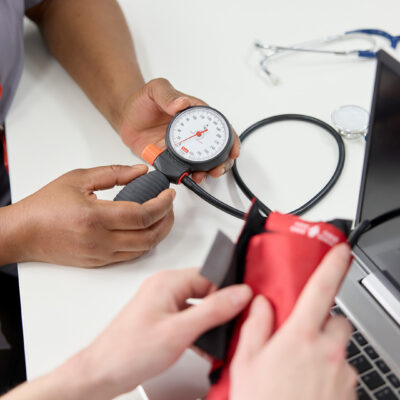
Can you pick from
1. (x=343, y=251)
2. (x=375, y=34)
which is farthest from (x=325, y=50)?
(x=343, y=251)

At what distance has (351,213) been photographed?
0.63 meters

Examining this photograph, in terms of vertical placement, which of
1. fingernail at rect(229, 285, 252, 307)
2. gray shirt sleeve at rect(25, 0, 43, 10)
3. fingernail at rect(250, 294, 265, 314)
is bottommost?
fingernail at rect(250, 294, 265, 314)

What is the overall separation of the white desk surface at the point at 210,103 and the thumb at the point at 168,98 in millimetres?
99

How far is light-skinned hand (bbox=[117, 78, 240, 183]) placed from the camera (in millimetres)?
680

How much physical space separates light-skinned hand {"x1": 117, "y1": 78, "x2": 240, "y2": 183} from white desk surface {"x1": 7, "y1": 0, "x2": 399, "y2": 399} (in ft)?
0.08

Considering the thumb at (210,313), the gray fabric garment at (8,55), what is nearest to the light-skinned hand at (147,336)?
the thumb at (210,313)

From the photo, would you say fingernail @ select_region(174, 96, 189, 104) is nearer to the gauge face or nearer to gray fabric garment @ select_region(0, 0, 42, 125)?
the gauge face

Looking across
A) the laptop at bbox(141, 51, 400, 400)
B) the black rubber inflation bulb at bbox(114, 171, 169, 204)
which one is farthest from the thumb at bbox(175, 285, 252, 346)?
the black rubber inflation bulb at bbox(114, 171, 169, 204)

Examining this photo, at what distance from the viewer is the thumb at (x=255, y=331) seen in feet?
1.22

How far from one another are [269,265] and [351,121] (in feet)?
1.33

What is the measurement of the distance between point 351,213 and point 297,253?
10.6 inches

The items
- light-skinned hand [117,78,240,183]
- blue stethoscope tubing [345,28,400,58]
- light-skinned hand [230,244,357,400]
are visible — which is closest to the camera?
light-skinned hand [230,244,357,400]

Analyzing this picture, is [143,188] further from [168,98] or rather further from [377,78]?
[377,78]

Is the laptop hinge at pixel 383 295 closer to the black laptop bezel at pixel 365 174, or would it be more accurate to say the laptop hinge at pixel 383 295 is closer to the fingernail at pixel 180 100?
the black laptop bezel at pixel 365 174
